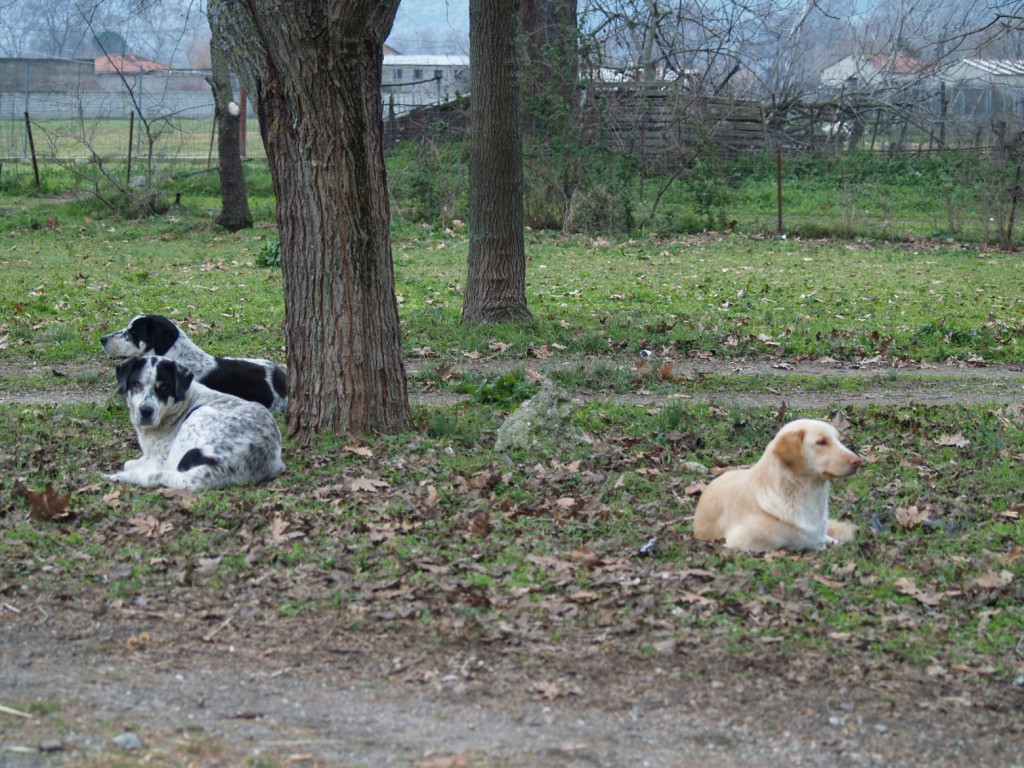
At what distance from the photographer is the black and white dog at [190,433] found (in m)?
7.20

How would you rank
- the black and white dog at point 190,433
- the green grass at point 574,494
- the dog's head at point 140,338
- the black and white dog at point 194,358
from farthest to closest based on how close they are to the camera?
the dog's head at point 140,338 < the black and white dog at point 194,358 < the black and white dog at point 190,433 < the green grass at point 574,494

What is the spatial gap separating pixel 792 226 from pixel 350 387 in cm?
1876

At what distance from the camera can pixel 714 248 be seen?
72.8 ft

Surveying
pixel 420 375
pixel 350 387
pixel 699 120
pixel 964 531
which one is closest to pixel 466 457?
pixel 350 387

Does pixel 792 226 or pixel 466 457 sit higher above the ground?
pixel 792 226

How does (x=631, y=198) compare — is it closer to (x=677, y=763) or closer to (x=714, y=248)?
(x=714, y=248)

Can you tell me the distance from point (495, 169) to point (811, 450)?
739cm

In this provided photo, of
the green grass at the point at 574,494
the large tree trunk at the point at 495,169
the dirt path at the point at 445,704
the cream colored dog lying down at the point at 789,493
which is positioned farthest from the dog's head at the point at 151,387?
the large tree trunk at the point at 495,169

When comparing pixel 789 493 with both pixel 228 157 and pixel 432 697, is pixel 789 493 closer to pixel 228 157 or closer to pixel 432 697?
pixel 432 697

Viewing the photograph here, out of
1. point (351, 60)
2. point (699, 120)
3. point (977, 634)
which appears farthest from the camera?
point (699, 120)

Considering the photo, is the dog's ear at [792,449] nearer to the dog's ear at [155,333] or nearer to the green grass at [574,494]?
the green grass at [574,494]

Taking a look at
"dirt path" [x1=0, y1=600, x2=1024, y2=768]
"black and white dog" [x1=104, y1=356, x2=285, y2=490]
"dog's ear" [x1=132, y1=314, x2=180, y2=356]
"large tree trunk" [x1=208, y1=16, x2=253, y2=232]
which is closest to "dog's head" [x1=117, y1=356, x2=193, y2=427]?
"black and white dog" [x1=104, y1=356, x2=285, y2=490]

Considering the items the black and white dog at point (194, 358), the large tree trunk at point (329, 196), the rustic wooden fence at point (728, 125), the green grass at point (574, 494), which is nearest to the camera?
the green grass at point (574, 494)

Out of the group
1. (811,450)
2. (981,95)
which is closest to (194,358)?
(811,450)
